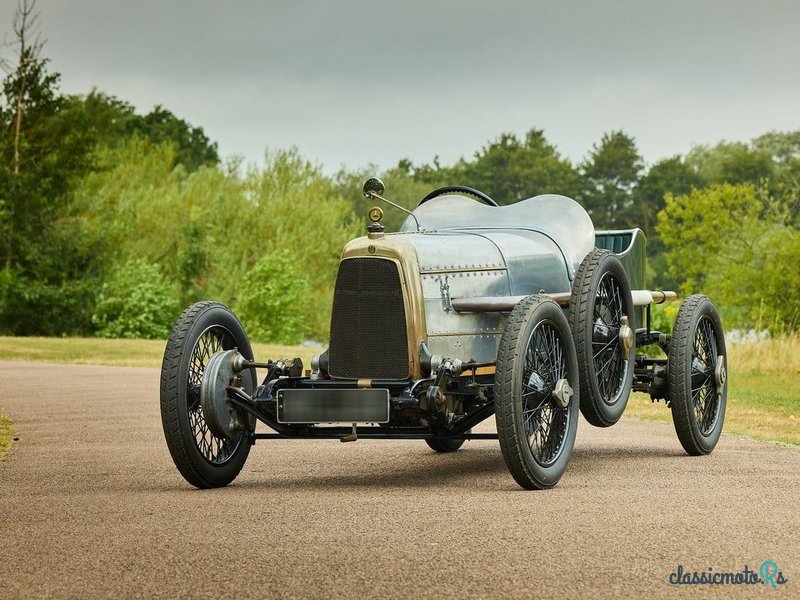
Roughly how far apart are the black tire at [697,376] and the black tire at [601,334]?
0.50 meters

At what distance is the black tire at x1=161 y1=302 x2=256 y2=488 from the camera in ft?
26.2

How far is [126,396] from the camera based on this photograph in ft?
57.1

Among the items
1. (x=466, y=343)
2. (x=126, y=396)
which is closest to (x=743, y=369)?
(x=126, y=396)

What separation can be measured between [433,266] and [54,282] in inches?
1325

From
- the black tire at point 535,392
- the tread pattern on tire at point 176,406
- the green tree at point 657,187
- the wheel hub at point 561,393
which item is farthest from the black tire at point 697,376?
the green tree at point 657,187

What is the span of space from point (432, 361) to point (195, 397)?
5.02 feet

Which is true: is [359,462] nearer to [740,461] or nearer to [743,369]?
[740,461]

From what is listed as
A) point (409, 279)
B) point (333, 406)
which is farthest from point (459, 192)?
point (333, 406)

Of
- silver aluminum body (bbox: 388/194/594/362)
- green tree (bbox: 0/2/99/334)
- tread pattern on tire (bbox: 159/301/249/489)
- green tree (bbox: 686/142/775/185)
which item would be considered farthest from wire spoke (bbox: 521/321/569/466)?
green tree (bbox: 686/142/775/185)

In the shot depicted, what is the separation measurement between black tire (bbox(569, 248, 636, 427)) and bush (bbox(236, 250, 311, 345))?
3156 cm

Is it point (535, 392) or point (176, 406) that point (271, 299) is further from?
point (535, 392)

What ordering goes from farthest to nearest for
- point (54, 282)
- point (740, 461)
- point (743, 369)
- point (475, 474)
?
point (54, 282)
point (743, 369)
point (740, 461)
point (475, 474)

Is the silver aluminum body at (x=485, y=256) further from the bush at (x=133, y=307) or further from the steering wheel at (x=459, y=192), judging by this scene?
the bush at (x=133, y=307)

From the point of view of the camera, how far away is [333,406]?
788 cm
